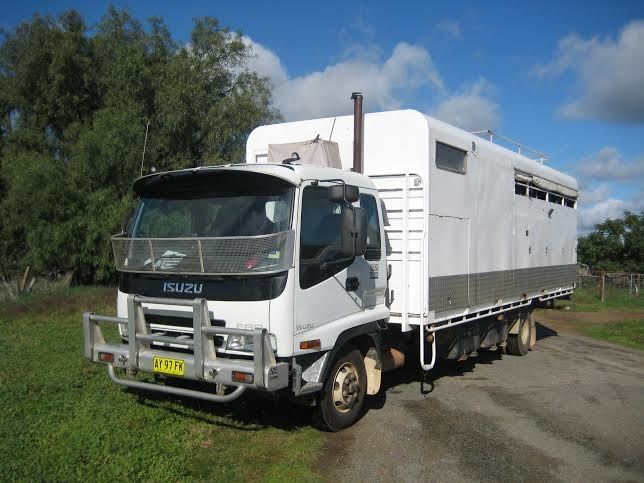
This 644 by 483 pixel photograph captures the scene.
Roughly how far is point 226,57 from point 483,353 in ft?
55.1

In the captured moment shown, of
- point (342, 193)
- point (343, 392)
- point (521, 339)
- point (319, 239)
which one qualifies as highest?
point (342, 193)

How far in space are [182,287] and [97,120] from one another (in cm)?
1651

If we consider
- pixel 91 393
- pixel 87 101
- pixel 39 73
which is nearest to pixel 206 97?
pixel 87 101

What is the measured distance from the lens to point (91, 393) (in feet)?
22.3

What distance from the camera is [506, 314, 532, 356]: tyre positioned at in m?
11.0

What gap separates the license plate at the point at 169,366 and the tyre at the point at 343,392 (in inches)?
57.4

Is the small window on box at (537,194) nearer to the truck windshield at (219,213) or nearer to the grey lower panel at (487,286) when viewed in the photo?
the grey lower panel at (487,286)

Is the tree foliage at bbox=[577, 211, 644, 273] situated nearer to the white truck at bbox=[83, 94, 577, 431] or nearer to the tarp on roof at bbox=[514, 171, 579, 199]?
the tarp on roof at bbox=[514, 171, 579, 199]

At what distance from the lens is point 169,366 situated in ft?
17.0

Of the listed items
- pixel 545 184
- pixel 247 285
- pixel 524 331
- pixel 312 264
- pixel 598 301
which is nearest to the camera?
pixel 247 285

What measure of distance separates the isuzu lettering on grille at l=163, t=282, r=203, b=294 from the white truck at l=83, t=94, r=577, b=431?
0.04 ft

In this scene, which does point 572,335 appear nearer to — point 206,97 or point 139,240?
point 139,240

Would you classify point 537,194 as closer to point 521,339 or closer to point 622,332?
point 521,339

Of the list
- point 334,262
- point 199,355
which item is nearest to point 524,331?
point 334,262
